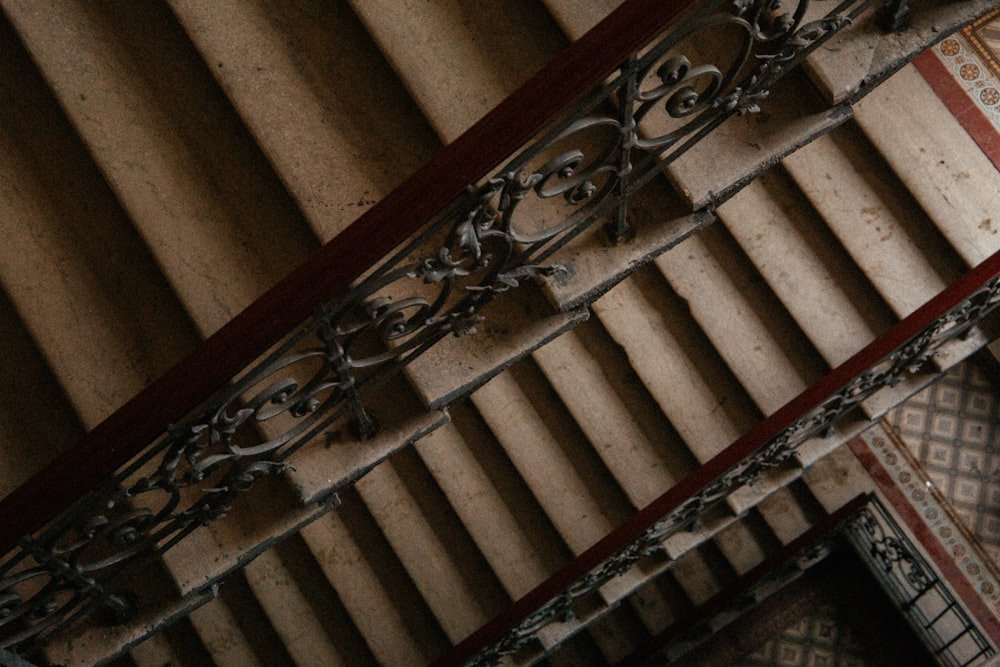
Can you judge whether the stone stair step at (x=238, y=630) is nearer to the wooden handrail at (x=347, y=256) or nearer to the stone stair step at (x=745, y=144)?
the wooden handrail at (x=347, y=256)

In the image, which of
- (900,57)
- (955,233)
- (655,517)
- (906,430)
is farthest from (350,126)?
(906,430)

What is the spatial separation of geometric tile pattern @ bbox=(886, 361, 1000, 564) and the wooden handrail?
4990mm

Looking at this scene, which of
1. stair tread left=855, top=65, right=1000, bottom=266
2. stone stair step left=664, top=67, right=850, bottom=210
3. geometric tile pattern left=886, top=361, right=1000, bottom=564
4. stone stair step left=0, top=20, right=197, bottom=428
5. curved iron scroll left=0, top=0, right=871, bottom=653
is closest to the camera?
curved iron scroll left=0, top=0, right=871, bottom=653

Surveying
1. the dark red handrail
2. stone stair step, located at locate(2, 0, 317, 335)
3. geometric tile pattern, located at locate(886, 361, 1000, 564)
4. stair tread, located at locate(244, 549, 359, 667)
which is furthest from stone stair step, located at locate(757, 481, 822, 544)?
stone stair step, located at locate(2, 0, 317, 335)

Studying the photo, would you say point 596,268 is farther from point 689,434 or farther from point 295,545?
point 295,545

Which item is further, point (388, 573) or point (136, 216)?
point (388, 573)

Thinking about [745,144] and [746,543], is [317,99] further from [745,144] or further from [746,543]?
[746,543]

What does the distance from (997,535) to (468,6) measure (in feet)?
17.1

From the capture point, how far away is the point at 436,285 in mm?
2867

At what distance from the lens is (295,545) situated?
4387 mm

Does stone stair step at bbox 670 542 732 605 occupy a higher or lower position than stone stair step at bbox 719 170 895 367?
lower

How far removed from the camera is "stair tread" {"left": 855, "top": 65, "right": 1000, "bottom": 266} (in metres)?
3.94

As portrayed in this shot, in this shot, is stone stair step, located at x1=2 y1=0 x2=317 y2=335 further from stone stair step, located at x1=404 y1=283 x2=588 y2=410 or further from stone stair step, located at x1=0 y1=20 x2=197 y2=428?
stone stair step, located at x1=404 y1=283 x2=588 y2=410

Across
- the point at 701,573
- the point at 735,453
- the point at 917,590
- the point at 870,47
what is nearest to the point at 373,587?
the point at 735,453
